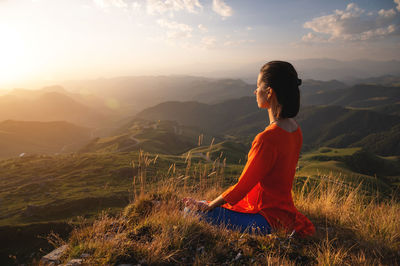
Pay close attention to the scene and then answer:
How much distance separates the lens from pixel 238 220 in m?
3.72

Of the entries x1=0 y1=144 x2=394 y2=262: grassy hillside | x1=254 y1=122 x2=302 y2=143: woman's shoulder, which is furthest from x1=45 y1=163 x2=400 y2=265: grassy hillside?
x1=0 y1=144 x2=394 y2=262: grassy hillside

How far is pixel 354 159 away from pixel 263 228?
112270mm

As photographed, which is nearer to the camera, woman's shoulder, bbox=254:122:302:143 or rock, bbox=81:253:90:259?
woman's shoulder, bbox=254:122:302:143

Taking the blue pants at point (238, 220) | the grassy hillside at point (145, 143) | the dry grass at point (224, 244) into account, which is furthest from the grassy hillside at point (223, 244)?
the grassy hillside at point (145, 143)

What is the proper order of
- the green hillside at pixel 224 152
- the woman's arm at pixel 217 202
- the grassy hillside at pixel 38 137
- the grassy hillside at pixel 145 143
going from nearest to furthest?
the woman's arm at pixel 217 202 → the green hillside at pixel 224 152 → the grassy hillside at pixel 145 143 → the grassy hillside at pixel 38 137

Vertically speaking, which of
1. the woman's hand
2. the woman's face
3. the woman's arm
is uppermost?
the woman's face

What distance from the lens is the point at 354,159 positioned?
94688mm

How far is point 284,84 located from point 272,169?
1.20 m

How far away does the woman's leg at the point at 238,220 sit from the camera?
3.52 meters

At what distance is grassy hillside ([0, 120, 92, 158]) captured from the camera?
134 metres

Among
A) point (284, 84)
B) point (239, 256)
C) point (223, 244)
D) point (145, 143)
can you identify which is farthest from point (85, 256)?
point (145, 143)

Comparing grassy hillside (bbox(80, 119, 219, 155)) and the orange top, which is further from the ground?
the orange top

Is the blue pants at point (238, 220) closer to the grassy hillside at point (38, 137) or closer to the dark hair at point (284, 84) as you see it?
the dark hair at point (284, 84)

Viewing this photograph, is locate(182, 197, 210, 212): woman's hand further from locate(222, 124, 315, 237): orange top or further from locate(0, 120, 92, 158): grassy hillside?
locate(0, 120, 92, 158): grassy hillside
